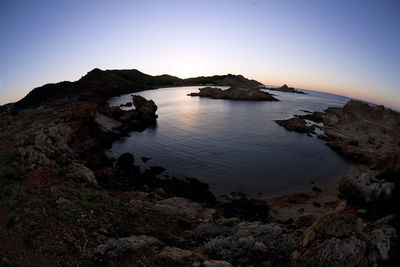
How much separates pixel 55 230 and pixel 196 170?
54.7 feet

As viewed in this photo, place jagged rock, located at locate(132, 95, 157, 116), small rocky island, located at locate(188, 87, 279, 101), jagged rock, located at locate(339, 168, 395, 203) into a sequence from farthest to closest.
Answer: small rocky island, located at locate(188, 87, 279, 101) < jagged rock, located at locate(132, 95, 157, 116) < jagged rock, located at locate(339, 168, 395, 203)

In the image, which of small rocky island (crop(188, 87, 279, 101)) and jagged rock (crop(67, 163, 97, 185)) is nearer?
jagged rock (crop(67, 163, 97, 185))

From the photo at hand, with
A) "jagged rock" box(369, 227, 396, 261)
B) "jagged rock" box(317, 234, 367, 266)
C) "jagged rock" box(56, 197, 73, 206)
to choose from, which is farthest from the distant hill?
"jagged rock" box(369, 227, 396, 261)

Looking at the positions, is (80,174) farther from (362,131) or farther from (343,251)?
(362,131)

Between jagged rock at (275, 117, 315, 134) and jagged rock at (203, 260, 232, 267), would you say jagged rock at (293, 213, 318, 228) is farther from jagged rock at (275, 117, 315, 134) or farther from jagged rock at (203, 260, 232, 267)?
jagged rock at (275, 117, 315, 134)

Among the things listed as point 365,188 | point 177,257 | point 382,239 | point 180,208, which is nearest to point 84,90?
point 180,208

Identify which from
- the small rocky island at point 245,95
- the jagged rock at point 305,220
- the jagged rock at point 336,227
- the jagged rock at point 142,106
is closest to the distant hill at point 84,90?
the jagged rock at point 142,106

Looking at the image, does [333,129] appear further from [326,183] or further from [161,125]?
[161,125]

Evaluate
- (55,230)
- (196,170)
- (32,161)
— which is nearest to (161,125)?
(196,170)

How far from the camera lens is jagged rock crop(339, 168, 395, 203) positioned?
8742 millimetres

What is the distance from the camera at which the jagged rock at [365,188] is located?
8.74m

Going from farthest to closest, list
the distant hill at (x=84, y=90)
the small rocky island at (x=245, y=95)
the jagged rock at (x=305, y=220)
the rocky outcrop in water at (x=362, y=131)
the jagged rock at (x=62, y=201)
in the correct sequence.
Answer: the small rocky island at (x=245, y=95) < the distant hill at (x=84, y=90) < the rocky outcrop in water at (x=362, y=131) < the jagged rock at (x=305, y=220) < the jagged rock at (x=62, y=201)

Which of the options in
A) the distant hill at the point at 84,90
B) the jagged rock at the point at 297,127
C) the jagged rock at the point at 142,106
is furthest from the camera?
the distant hill at the point at 84,90

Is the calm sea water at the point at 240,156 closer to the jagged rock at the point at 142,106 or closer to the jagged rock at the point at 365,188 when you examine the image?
the jagged rock at the point at 142,106
